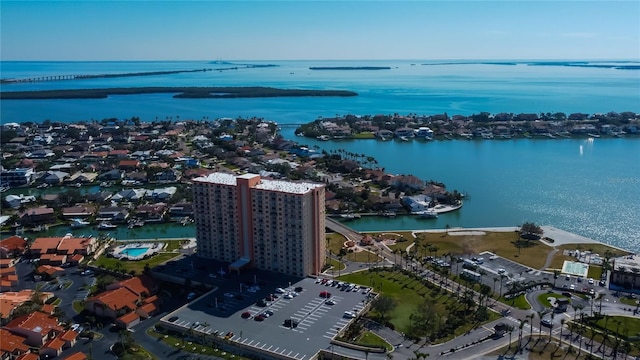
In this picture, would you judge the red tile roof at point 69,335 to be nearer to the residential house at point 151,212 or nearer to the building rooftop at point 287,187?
the building rooftop at point 287,187

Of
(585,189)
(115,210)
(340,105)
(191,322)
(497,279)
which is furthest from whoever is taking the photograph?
(340,105)

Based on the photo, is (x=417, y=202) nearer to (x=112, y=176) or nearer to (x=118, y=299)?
(x=118, y=299)

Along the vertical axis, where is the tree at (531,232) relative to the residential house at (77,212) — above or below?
above

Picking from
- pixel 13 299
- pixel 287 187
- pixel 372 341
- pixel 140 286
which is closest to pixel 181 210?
pixel 140 286

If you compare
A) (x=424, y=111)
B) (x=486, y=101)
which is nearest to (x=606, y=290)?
(x=424, y=111)

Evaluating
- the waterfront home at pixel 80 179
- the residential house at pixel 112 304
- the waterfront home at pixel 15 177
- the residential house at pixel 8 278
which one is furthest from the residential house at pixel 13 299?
the waterfront home at pixel 15 177

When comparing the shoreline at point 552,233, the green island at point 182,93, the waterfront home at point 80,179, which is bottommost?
the shoreline at point 552,233

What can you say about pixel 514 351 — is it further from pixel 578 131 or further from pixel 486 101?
pixel 486 101
